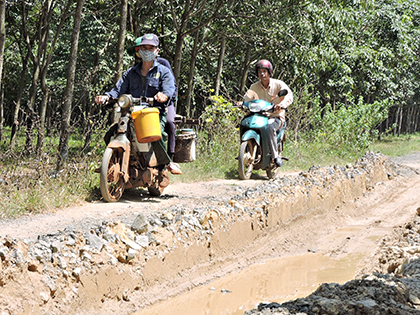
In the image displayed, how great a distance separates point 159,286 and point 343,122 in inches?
560

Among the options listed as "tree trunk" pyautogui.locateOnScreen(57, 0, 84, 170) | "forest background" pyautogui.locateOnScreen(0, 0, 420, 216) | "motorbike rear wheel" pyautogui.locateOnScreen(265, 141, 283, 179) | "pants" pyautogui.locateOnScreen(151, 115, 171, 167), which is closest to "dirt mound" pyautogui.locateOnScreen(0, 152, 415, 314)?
"pants" pyautogui.locateOnScreen(151, 115, 171, 167)

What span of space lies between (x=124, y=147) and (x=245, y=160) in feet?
12.3

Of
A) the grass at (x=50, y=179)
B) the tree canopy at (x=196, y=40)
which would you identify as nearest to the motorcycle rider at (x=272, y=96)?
the tree canopy at (x=196, y=40)

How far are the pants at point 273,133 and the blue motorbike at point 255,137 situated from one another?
6cm

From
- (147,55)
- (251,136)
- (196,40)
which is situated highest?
(196,40)

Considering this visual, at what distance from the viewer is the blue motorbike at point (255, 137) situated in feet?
36.3

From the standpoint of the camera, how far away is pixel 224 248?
7.02 metres

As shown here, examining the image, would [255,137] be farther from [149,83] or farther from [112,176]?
[112,176]

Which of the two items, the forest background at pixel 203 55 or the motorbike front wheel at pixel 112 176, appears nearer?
the motorbike front wheel at pixel 112 176

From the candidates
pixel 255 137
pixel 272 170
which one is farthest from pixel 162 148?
pixel 272 170

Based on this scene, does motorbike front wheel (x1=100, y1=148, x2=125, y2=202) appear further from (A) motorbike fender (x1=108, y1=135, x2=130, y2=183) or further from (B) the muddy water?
(B) the muddy water

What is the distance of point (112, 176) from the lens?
765 cm

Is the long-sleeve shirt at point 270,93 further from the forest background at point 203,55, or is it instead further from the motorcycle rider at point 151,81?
the motorcycle rider at point 151,81

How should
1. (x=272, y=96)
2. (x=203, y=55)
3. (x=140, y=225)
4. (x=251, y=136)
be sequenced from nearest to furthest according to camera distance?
(x=140, y=225), (x=251, y=136), (x=272, y=96), (x=203, y=55)
